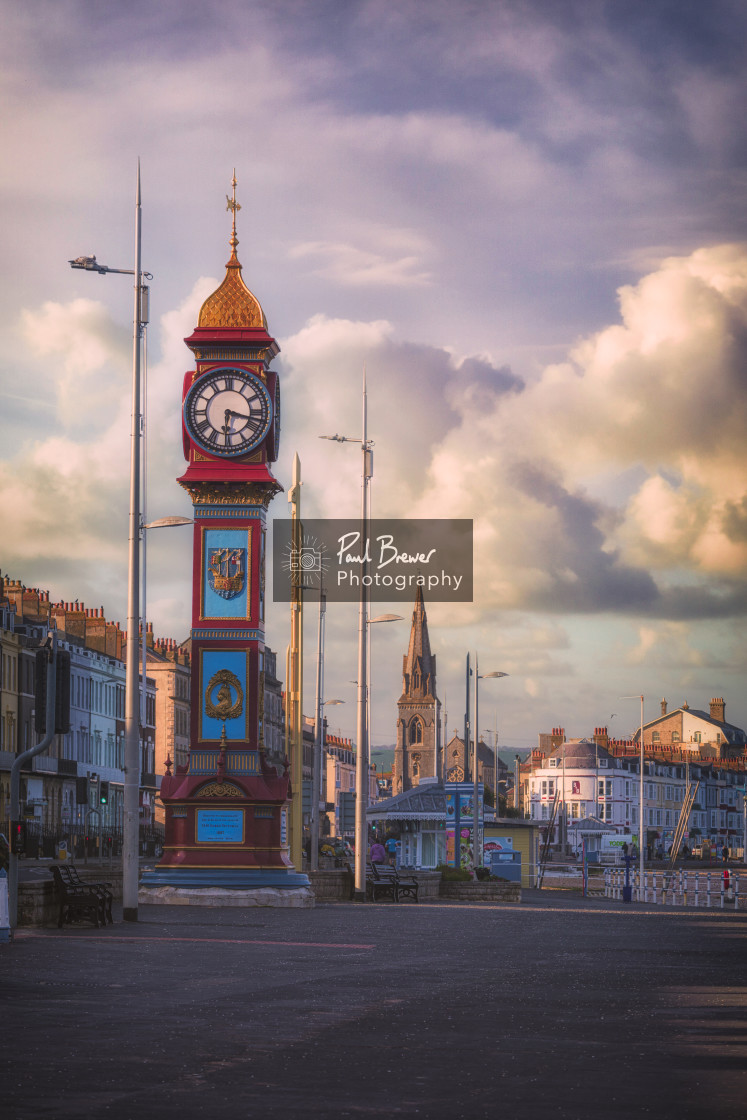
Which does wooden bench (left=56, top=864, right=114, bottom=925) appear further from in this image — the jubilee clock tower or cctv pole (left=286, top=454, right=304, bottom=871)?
cctv pole (left=286, top=454, right=304, bottom=871)

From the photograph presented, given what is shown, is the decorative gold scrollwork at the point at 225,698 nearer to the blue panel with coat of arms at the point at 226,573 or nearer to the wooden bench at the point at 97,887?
the blue panel with coat of arms at the point at 226,573

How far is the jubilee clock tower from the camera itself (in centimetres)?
3725

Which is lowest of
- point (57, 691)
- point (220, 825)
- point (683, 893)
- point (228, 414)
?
point (683, 893)

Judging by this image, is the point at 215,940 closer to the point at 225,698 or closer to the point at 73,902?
the point at 73,902

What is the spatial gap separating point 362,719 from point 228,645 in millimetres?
7983

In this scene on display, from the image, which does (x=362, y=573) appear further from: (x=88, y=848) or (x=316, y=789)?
(x=88, y=848)

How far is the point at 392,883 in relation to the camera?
42.1 meters

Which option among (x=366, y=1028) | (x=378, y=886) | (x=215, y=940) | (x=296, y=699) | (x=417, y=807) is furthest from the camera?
(x=417, y=807)

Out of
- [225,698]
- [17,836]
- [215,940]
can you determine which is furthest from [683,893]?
[17,836]

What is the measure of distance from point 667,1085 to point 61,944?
1350 cm

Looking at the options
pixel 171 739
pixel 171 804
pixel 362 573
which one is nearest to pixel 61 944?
pixel 171 804

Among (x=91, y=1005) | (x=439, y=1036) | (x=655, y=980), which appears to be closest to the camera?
(x=439, y=1036)

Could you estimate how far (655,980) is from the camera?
1900 cm

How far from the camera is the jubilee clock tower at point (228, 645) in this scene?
37.2m
